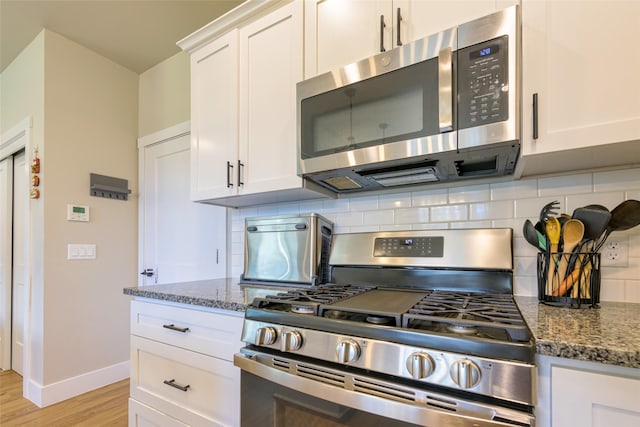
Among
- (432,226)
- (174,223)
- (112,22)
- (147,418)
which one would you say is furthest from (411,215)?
(112,22)

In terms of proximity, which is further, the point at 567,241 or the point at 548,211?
the point at 548,211

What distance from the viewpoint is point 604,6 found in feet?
3.11

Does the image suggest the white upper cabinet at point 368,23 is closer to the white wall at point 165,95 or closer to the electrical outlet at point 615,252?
the electrical outlet at point 615,252

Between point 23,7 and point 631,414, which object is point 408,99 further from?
point 23,7

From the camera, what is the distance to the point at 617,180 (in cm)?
116

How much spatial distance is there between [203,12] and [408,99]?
1.93 meters

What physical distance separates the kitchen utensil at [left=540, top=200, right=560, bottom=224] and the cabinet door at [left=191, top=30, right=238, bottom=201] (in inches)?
55.1

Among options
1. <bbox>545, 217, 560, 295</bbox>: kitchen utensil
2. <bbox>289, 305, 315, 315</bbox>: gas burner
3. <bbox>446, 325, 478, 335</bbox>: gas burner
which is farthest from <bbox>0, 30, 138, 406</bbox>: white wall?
<bbox>545, 217, 560, 295</bbox>: kitchen utensil

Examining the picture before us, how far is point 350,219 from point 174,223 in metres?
1.79

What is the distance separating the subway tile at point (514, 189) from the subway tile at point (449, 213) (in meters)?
0.13

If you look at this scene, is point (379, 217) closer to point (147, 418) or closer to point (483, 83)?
point (483, 83)

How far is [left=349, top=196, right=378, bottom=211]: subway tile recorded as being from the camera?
1.63m

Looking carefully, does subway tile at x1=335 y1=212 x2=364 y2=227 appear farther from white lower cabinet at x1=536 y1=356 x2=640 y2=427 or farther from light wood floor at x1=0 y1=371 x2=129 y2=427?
light wood floor at x1=0 y1=371 x2=129 y2=427

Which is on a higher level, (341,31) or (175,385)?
(341,31)
